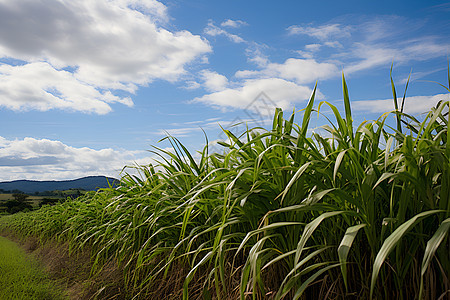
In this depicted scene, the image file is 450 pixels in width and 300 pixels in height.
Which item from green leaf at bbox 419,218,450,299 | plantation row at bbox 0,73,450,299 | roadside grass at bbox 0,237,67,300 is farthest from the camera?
roadside grass at bbox 0,237,67,300

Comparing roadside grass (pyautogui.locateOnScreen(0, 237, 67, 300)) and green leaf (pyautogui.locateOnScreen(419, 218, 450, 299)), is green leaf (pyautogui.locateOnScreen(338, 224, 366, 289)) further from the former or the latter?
roadside grass (pyautogui.locateOnScreen(0, 237, 67, 300))

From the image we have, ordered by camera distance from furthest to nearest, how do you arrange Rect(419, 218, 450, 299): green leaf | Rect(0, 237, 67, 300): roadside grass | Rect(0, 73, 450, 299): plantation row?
Rect(0, 237, 67, 300): roadside grass → Rect(0, 73, 450, 299): plantation row → Rect(419, 218, 450, 299): green leaf

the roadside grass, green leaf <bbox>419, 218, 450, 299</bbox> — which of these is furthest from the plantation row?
the roadside grass

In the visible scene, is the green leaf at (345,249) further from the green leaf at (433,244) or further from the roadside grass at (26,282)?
the roadside grass at (26,282)

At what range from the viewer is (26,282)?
11.3ft

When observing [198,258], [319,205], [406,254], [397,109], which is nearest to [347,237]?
[319,205]

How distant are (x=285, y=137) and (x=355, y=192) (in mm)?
326

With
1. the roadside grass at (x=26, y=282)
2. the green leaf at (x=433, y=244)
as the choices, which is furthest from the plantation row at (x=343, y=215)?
the roadside grass at (x=26, y=282)

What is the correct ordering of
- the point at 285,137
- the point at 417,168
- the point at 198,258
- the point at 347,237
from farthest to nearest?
1. the point at 198,258
2. the point at 285,137
3. the point at 417,168
4. the point at 347,237

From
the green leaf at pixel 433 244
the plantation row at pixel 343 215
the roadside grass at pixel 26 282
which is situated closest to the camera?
the green leaf at pixel 433 244

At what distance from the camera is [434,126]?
4.64 feet

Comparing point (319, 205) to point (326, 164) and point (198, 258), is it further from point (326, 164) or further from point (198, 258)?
point (198, 258)

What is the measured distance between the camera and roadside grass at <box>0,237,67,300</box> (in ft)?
9.78

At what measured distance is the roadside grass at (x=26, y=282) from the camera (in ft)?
9.78
